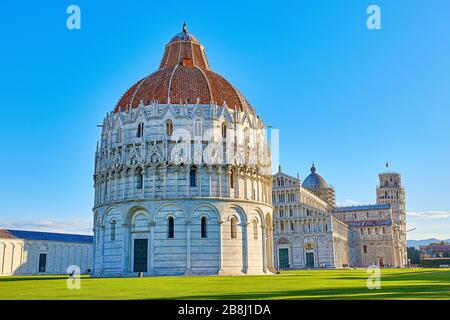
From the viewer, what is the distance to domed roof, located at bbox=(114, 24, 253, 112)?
A: 5266 centimetres

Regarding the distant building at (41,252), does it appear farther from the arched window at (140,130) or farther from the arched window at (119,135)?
the arched window at (140,130)

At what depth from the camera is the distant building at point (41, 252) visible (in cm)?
7906

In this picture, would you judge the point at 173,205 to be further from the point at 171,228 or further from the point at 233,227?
the point at 233,227

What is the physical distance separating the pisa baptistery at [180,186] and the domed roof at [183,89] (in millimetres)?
145

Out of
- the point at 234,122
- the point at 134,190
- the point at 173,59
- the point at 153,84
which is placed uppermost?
the point at 173,59

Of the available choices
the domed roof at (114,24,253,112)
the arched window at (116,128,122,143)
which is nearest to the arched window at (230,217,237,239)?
the domed roof at (114,24,253,112)

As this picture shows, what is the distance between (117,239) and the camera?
49656 mm

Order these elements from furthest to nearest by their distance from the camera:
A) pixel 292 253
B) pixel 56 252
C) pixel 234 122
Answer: pixel 292 253, pixel 56 252, pixel 234 122

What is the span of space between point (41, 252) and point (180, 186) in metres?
48.0

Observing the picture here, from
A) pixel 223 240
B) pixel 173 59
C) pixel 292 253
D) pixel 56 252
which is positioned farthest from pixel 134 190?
pixel 292 253

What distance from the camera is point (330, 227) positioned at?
324ft

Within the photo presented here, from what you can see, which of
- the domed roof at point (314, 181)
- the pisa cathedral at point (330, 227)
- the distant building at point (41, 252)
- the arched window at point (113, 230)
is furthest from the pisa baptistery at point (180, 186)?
the domed roof at point (314, 181)
